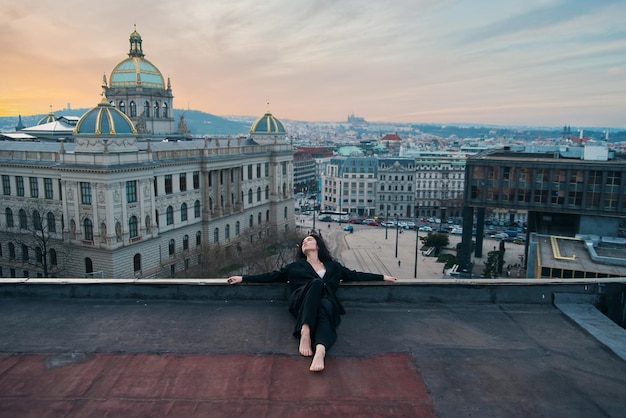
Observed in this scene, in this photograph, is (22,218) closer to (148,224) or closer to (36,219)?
(36,219)

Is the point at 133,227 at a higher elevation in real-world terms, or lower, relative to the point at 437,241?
higher

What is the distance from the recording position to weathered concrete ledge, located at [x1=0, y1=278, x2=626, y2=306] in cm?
1134

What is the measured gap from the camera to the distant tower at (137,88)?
245 feet

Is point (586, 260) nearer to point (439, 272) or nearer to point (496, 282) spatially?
point (439, 272)

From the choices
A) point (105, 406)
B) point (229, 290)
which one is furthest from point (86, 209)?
point (105, 406)

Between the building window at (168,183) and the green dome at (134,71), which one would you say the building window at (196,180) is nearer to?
the building window at (168,183)

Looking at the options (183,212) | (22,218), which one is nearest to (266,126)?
(183,212)

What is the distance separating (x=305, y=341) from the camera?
873 centimetres

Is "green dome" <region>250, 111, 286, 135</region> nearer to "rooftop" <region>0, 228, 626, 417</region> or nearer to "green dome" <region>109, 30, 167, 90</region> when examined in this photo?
"green dome" <region>109, 30, 167, 90</region>

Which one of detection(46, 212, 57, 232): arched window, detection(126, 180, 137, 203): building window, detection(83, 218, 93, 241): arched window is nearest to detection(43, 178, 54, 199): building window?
detection(46, 212, 57, 232): arched window

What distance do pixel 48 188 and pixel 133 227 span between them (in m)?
10.1

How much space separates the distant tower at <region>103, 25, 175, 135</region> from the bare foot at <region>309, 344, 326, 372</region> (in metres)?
72.9

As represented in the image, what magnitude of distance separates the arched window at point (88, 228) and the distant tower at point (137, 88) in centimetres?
2778

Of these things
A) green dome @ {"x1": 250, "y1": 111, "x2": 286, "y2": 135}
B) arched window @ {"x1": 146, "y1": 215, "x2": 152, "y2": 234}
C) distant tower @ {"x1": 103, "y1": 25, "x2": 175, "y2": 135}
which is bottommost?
arched window @ {"x1": 146, "y1": 215, "x2": 152, "y2": 234}
